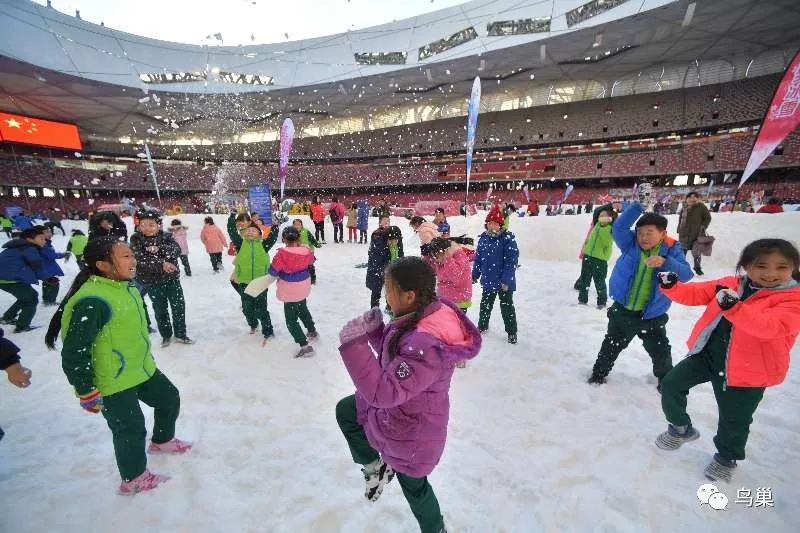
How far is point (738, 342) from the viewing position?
1.78m

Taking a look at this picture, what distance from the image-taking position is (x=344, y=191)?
39.4 m

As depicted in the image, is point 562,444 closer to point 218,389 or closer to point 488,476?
point 488,476

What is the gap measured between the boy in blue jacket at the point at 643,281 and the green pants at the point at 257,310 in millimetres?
3750

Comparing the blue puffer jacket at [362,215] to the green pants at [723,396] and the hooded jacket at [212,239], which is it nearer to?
the hooded jacket at [212,239]

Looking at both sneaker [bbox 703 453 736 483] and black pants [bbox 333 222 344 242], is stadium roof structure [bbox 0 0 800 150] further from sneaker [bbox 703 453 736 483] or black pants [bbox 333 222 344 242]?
sneaker [bbox 703 453 736 483]

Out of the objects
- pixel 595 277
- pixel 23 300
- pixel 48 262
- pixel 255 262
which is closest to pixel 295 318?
pixel 255 262

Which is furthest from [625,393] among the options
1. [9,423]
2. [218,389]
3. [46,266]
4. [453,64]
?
[453,64]

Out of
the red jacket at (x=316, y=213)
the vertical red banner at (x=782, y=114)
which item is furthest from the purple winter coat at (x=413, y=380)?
the red jacket at (x=316, y=213)

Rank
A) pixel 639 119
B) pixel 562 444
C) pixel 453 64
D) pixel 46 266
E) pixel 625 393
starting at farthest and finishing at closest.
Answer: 1. pixel 639 119
2. pixel 453 64
3. pixel 46 266
4. pixel 625 393
5. pixel 562 444

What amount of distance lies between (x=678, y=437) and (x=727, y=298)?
119 cm

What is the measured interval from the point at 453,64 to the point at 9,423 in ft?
88.3

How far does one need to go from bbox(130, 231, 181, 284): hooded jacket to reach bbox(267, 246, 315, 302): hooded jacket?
132 cm

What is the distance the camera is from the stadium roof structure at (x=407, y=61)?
17719mm

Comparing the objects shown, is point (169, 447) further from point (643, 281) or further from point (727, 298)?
point (643, 281)
